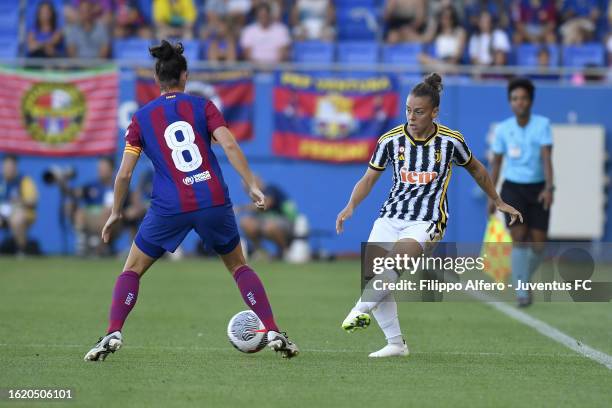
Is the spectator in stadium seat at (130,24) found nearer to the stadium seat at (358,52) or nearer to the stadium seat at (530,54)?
the stadium seat at (358,52)

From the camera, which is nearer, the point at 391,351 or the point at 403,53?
the point at 391,351

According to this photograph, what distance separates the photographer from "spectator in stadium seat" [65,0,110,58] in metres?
21.0

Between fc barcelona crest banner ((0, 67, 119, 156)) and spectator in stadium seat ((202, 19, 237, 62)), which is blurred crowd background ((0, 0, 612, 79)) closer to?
spectator in stadium seat ((202, 19, 237, 62))

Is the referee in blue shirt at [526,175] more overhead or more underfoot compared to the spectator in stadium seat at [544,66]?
more underfoot

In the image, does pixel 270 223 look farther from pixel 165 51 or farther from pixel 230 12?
pixel 165 51

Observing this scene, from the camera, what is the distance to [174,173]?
789cm

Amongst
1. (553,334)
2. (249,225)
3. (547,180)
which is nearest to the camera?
(553,334)

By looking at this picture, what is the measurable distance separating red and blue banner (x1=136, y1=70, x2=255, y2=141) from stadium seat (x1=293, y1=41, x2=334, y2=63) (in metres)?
1.36

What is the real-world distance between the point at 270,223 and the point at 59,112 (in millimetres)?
4152

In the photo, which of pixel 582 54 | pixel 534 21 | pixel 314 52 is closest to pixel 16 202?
pixel 314 52

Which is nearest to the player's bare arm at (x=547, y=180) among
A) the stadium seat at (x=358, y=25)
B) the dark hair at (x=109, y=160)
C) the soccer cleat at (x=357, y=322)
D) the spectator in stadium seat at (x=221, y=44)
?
the soccer cleat at (x=357, y=322)

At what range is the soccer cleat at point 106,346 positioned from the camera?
7.82m

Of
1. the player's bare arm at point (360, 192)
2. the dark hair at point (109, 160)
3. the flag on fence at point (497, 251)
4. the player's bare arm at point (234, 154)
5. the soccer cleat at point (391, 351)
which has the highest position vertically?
the player's bare arm at point (234, 154)

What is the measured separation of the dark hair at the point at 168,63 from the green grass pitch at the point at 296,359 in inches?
74.1
